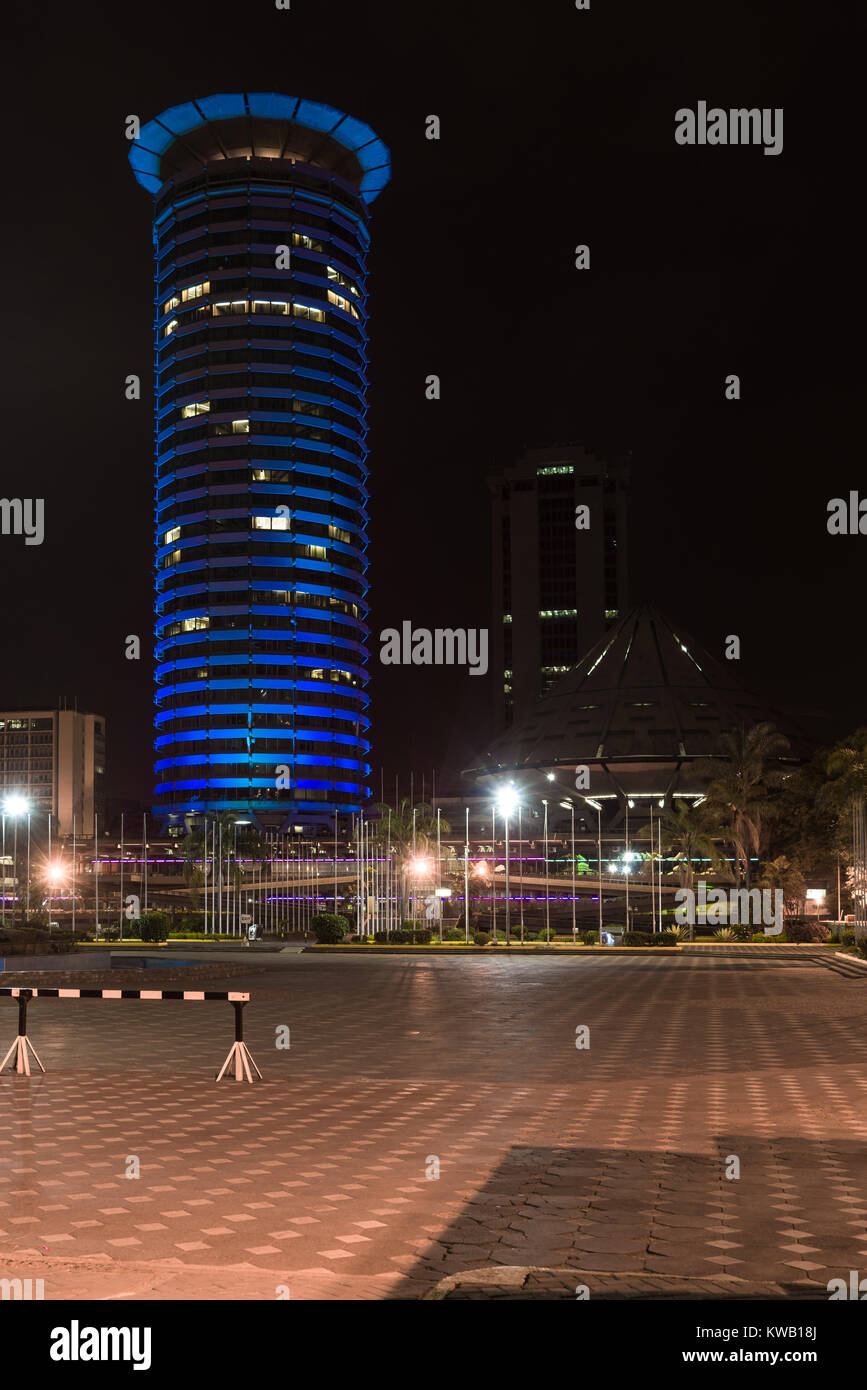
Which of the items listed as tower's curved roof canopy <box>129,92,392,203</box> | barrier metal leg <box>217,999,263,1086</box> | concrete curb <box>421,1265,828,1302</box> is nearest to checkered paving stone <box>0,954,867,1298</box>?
concrete curb <box>421,1265,828,1302</box>

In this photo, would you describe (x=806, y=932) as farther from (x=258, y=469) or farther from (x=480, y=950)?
(x=258, y=469)

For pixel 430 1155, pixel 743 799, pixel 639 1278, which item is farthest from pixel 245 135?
pixel 639 1278

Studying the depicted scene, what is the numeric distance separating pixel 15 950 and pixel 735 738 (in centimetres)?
4403

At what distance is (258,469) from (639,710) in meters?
58.0

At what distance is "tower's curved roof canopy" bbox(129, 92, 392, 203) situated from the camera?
167750mm

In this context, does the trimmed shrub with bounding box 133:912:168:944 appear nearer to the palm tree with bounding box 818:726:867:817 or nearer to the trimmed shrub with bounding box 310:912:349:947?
the trimmed shrub with bounding box 310:912:349:947

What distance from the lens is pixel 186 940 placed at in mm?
59312

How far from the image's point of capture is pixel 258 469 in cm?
16375

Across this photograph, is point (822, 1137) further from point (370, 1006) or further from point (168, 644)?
point (168, 644)

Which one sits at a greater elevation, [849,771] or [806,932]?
[849,771]

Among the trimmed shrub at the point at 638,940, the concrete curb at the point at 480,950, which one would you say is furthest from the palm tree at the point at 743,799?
the concrete curb at the point at 480,950

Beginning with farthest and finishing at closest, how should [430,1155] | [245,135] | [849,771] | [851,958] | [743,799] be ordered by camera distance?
[245,135] < [743,799] < [849,771] < [851,958] < [430,1155]
